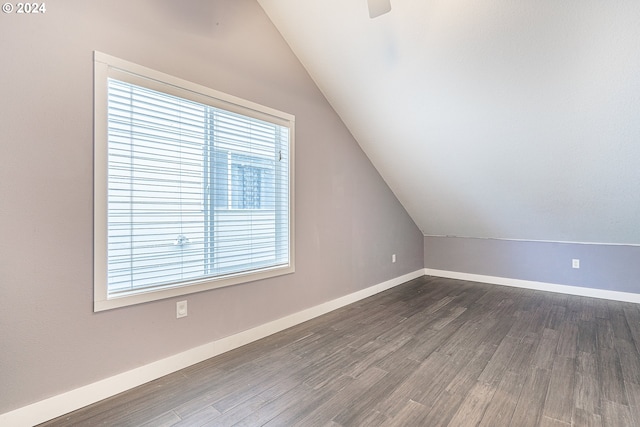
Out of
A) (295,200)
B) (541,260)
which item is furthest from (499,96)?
(541,260)

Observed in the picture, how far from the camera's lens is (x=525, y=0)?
2.07m

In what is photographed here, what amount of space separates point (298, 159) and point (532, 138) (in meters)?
2.22

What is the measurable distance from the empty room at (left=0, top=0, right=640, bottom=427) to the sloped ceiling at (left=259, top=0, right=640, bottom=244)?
19 mm

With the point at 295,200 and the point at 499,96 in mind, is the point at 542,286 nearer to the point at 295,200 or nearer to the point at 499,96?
the point at 499,96

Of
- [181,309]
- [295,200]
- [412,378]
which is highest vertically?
[295,200]

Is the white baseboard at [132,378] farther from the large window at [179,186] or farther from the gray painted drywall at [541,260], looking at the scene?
the gray painted drywall at [541,260]

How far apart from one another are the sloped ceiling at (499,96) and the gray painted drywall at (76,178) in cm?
Result: 78

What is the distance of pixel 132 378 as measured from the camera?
1.96m

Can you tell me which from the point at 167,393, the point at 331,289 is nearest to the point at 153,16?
the point at 167,393

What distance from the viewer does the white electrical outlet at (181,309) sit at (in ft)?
7.20

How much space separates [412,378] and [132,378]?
181cm

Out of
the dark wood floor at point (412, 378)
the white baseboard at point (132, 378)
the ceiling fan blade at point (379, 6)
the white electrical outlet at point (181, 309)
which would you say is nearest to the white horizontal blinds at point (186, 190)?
the white electrical outlet at point (181, 309)

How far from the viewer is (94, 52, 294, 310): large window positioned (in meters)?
1.89

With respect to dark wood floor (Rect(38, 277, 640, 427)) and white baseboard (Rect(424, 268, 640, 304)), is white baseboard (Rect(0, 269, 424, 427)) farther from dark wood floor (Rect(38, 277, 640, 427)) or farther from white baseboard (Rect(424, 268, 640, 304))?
white baseboard (Rect(424, 268, 640, 304))
